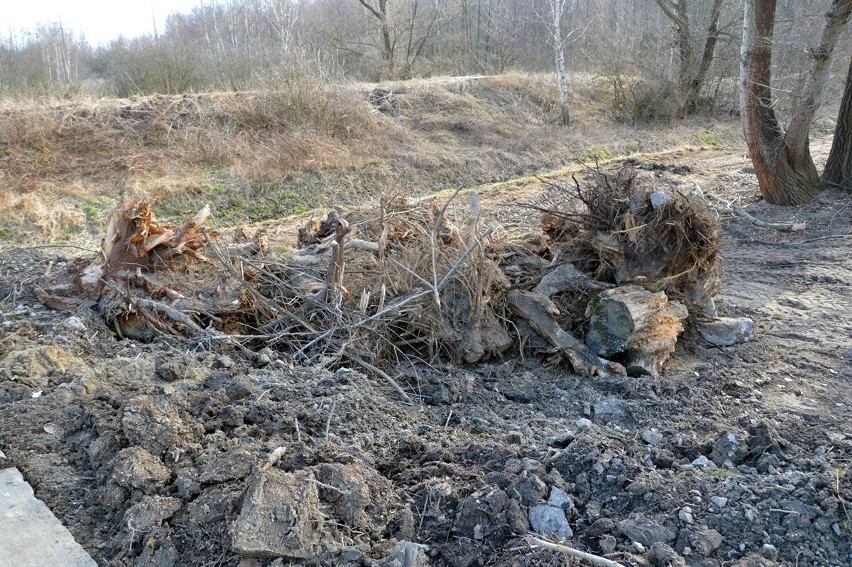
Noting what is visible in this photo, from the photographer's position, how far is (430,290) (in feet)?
17.7

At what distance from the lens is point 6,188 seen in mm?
11211

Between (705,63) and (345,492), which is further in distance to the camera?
(705,63)

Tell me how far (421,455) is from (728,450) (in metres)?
1.68

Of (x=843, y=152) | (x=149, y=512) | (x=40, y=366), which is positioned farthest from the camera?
(x=843, y=152)

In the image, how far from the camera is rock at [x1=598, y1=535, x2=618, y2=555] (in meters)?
2.92

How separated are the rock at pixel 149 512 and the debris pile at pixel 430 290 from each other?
1954 millimetres

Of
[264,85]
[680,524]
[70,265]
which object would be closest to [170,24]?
[264,85]

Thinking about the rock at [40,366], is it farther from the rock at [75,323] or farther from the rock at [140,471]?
the rock at [140,471]

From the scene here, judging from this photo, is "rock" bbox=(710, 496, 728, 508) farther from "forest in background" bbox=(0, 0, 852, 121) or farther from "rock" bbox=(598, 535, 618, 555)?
"forest in background" bbox=(0, 0, 852, 121)

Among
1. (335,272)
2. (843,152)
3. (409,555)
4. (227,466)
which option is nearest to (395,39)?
(843,152)

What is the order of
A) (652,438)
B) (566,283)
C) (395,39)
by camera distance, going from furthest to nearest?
(395,39)
(566,283)
(652,438)

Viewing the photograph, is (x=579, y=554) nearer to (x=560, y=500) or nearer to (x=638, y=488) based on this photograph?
(x=560, y=500)

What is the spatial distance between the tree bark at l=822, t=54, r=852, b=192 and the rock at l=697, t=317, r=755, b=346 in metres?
6.62

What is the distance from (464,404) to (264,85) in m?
13.4
